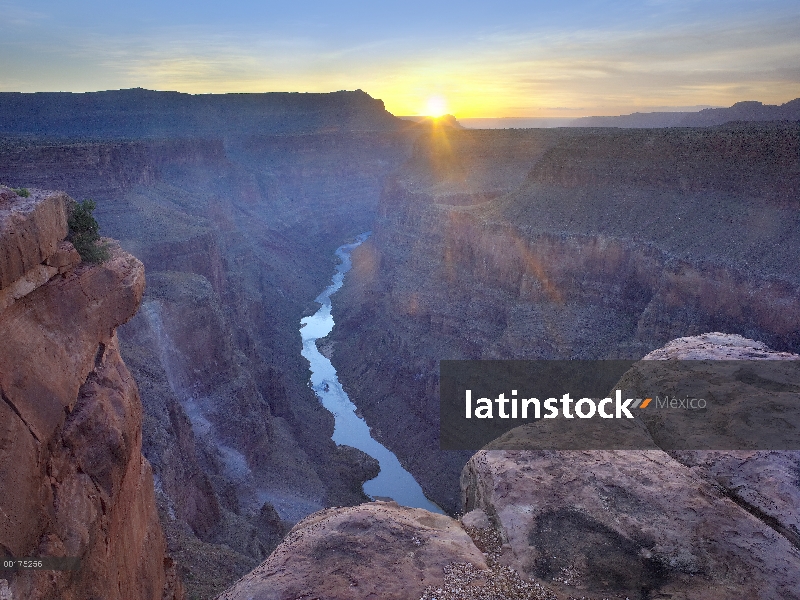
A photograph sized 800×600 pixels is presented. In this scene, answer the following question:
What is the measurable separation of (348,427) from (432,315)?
428 inches

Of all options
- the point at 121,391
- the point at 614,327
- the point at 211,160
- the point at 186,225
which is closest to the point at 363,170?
the point at 211,160

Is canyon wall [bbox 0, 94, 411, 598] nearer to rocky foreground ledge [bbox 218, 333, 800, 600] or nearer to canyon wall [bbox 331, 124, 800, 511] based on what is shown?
canyon wall [bbox 331, 124, 800, 511]

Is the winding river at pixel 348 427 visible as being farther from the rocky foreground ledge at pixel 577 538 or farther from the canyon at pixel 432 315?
the rocky foreground ledge at pixel 577 538

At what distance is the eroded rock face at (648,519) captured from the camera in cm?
771

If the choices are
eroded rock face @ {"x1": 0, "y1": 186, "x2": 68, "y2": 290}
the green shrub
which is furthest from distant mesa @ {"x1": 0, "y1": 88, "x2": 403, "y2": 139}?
eroded rock face @ {"x1": 0, "y1": 186, "x2": 68, "y2": 290}

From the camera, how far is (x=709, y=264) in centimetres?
2900

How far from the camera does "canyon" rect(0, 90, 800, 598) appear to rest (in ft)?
32.5

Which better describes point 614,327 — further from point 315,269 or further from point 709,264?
point 315,269

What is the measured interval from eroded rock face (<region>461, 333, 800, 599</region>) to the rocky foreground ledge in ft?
0.06

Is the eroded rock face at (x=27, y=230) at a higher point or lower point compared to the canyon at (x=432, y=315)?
higher

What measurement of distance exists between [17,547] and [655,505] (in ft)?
31.9

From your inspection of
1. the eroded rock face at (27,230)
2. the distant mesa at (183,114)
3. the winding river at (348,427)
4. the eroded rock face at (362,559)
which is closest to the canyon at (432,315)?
the eroded rock face at (362,559)

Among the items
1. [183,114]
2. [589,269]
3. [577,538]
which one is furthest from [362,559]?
[183,114]

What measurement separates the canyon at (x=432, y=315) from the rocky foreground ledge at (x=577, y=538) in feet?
0.22
